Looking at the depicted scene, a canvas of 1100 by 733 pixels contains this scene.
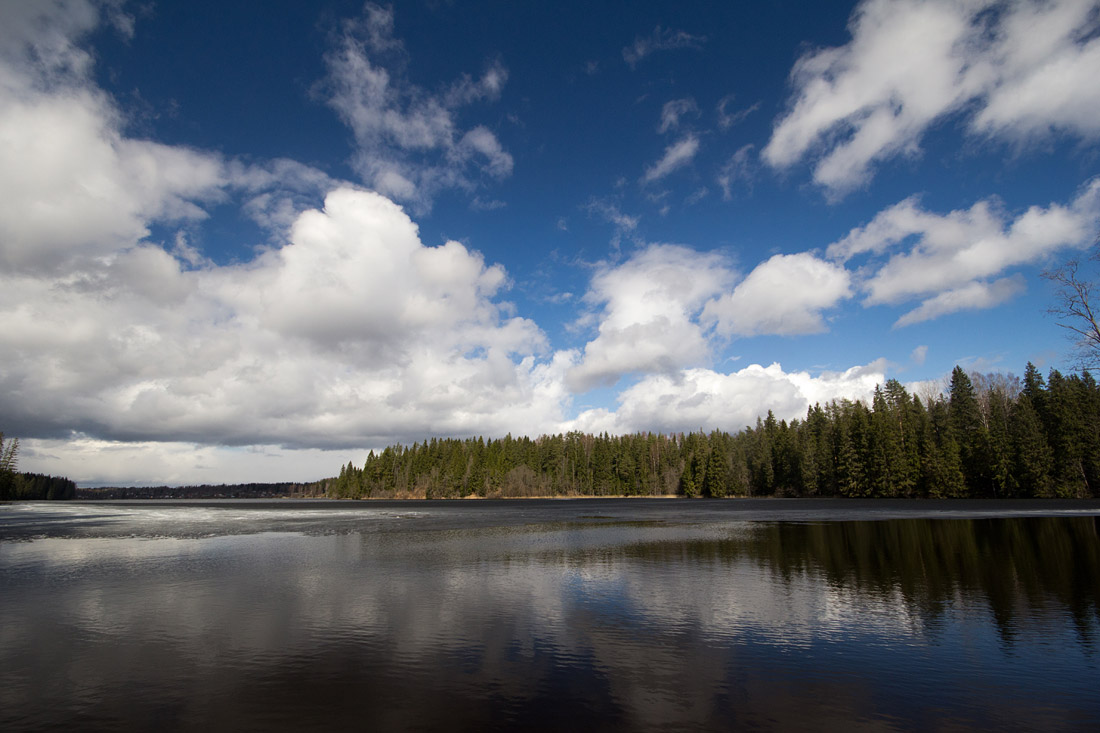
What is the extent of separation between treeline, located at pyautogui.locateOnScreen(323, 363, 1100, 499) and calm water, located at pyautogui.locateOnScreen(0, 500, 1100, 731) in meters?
81.7

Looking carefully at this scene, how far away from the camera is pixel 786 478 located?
13825 cm

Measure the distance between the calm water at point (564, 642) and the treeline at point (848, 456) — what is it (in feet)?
268

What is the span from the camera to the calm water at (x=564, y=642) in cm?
1056

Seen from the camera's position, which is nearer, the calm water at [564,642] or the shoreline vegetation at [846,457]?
the calm water at [564,642]

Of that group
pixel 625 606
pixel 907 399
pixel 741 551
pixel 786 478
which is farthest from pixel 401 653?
pixel 786 478

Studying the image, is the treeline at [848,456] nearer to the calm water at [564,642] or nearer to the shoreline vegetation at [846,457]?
the shoreline vegetation at [846,457]

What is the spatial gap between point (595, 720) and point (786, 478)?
14315 centimetres

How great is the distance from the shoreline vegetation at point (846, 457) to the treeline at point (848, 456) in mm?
261

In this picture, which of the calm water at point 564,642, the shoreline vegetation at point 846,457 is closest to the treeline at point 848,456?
the shoreline vegetation at point 846,457

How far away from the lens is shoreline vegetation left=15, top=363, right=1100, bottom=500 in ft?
297

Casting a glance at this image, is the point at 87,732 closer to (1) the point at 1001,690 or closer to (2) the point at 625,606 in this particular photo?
(2) the point at 625,606

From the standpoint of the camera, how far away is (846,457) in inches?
4446

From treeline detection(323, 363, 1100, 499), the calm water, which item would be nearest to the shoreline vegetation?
treeline detection(323, 363, 1100, 499)

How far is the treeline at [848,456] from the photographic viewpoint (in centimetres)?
9062
